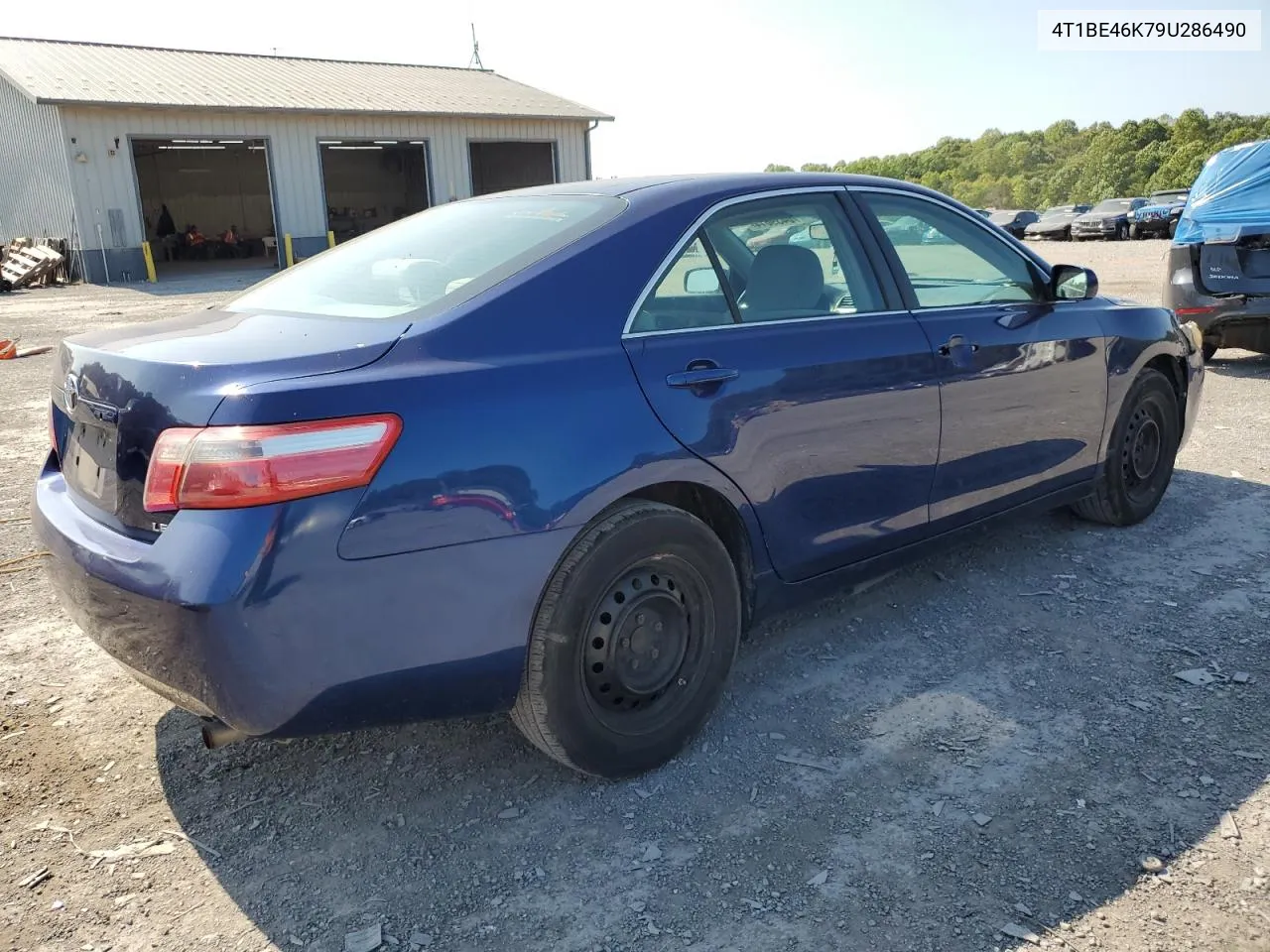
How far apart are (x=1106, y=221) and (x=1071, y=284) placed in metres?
34.4

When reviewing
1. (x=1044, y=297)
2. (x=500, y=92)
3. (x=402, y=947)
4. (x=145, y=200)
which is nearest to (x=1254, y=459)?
(x=1044, y=297)

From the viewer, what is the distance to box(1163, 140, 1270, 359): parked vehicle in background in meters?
7.71

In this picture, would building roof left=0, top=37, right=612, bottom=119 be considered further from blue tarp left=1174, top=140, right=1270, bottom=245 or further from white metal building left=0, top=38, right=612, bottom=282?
blue tarp left=1174, top=140, right=1270, bottom=245

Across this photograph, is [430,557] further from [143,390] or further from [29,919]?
[29,919]

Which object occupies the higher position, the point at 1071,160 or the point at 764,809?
the point at 1071,160

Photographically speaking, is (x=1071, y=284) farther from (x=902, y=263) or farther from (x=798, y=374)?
(x=798, y=374)

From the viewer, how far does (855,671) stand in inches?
136

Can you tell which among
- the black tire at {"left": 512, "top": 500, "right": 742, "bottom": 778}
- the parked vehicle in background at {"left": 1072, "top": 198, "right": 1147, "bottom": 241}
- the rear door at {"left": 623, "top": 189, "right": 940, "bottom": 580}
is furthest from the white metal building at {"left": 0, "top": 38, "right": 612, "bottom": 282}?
the black tire at {"left": 512, "top": 500, "right": 742, "bottom": 778}

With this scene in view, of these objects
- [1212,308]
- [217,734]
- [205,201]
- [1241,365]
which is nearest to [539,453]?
[217,734]

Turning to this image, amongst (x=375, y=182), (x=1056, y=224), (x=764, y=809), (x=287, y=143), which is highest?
(x=287, y=143)

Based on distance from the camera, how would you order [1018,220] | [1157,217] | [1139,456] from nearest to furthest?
[1139,456] → [1157,217] → [1018,220]

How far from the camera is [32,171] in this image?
80.0 feet

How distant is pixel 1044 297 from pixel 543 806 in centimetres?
283

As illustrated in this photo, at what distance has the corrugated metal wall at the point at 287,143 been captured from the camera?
22.9 meters
